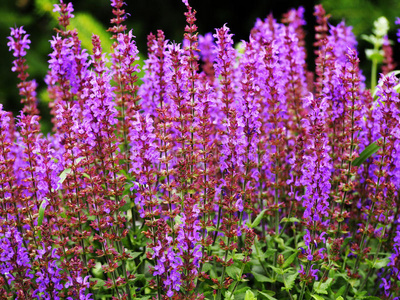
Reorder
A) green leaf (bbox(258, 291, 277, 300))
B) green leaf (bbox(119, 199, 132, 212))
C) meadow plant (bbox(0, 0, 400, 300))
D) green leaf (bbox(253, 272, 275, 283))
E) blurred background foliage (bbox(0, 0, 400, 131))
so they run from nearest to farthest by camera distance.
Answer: meadow plant (bbox(0, 0, 400, 300)) → green leaf (bbox(258, 291, 277, 300)) → green leaf (bbox(253, 272, 275, 283)) → green leaf (bbox(119, 199, 132, 212)) → blurred background foliage (bbox(0, 0, 400, 131))

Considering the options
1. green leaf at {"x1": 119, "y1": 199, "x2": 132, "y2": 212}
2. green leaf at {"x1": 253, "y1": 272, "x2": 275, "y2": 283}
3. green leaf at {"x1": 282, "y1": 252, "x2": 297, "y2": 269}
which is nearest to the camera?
green leaf at {"x1": 282, "y1": 252, "x2": 297, "y2": 269}

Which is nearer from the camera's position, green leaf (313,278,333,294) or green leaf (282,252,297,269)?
green leaf (313,278,333,294)

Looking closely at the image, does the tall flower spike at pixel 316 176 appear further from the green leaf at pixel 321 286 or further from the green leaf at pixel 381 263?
the green leaf at pixel 381 263

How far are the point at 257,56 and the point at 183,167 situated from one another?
0.94 meters

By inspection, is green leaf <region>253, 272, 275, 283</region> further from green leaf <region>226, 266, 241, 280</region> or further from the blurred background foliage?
the blurred background foliage

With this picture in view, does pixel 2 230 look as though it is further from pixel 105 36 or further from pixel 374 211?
pixel 105 36

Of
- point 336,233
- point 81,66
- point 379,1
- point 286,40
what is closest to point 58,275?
point 81,66

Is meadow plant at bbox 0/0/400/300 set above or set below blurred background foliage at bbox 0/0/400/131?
below

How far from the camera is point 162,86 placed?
10.6 feet

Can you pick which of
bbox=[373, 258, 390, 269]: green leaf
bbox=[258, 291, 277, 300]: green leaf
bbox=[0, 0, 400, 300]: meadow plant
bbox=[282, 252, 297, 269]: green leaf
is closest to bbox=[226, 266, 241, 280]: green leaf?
bbox=[0, 0, 400, 300]: meadow plant

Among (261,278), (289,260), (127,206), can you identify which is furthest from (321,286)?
(127,206)

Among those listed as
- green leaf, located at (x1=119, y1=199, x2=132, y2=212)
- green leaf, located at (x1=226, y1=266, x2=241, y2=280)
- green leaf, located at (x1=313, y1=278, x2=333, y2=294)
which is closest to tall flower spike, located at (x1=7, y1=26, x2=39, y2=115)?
green leaf, located at (x1=119, y1=199, x2=132, y2=212)

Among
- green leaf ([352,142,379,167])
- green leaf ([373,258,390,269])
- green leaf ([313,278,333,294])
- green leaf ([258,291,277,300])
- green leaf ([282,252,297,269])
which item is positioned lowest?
green leaf ([258,291,277,300])

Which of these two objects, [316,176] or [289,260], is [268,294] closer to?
[289,260]
